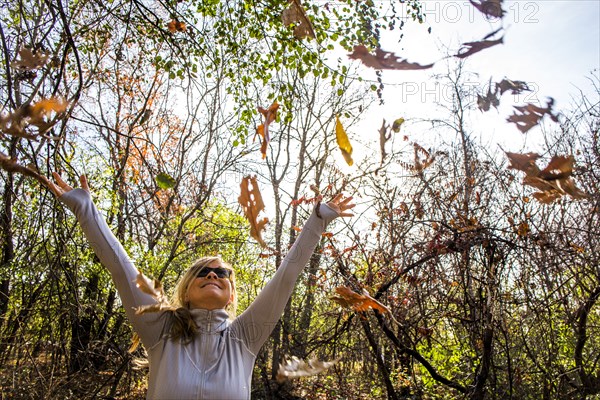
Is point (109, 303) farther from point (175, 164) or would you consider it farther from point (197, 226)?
point (175, 164)

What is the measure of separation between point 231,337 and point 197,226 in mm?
4814

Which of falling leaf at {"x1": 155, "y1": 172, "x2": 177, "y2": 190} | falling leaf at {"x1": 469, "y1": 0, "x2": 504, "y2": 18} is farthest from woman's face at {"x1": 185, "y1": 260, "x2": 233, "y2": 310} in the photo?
falling leaf at {"x1": 469, "y1": 0, "x2": 504, "y2": 18}

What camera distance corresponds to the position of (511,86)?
65.0 inches

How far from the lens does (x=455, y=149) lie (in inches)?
276

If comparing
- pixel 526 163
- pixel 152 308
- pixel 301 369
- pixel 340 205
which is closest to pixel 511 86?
pixel 526 163

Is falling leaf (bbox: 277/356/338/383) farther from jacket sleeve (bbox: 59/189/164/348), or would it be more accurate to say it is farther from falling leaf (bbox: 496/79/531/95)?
falling leaf (bbox: 496/79/531/95)

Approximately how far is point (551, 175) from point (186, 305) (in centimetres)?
148

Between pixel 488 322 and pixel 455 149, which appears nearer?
pixel 488 322

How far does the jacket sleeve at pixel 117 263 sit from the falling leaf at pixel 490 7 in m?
1.46

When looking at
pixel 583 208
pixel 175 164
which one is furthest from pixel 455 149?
pixel 175 164

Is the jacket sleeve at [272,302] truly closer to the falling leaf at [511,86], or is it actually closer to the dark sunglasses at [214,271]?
the dark sunglasses at [214,271]

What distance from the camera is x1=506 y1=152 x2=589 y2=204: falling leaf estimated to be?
1404mm

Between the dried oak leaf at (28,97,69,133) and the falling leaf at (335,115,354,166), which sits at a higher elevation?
the dried oak leaf at (28,97,69,133)

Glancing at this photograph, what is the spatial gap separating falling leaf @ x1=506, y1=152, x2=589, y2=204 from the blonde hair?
1.23m
